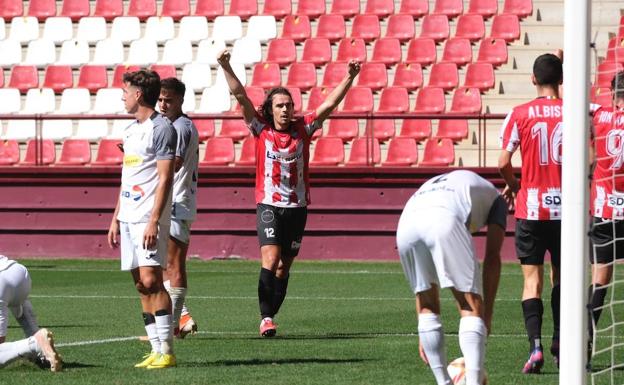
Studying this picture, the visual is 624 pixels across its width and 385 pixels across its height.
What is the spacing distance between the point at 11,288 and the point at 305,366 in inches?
77.3

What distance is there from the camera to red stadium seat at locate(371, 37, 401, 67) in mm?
22656

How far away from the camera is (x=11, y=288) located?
8617 mm

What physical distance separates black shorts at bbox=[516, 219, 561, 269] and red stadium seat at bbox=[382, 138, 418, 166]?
11.7 meters

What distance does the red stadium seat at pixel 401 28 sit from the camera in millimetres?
22938

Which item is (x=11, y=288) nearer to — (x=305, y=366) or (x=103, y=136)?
(x=305, y=366)

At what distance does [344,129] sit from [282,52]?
2.47 metres

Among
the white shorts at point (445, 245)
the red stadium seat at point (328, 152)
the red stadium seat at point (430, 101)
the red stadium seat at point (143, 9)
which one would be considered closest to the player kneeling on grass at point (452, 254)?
the white shorts at point (445, 245)

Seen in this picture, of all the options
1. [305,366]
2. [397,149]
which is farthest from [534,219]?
[397,149]

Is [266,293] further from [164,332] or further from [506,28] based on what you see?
[506,28]

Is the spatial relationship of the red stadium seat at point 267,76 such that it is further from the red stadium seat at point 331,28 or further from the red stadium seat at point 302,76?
the red stadium seat at point 331,28

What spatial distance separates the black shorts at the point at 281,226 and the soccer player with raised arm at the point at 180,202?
60 centimetres

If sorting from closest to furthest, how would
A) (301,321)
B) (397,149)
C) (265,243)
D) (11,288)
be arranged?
(11,288) < (265,243) < (301,321) < (397,149)

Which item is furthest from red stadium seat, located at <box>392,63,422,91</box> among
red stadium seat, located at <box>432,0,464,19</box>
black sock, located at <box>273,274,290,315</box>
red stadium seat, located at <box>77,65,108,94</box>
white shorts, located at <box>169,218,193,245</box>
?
white shorts, located at <box>169,218,193,245</box>

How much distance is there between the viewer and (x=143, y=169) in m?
8.95
